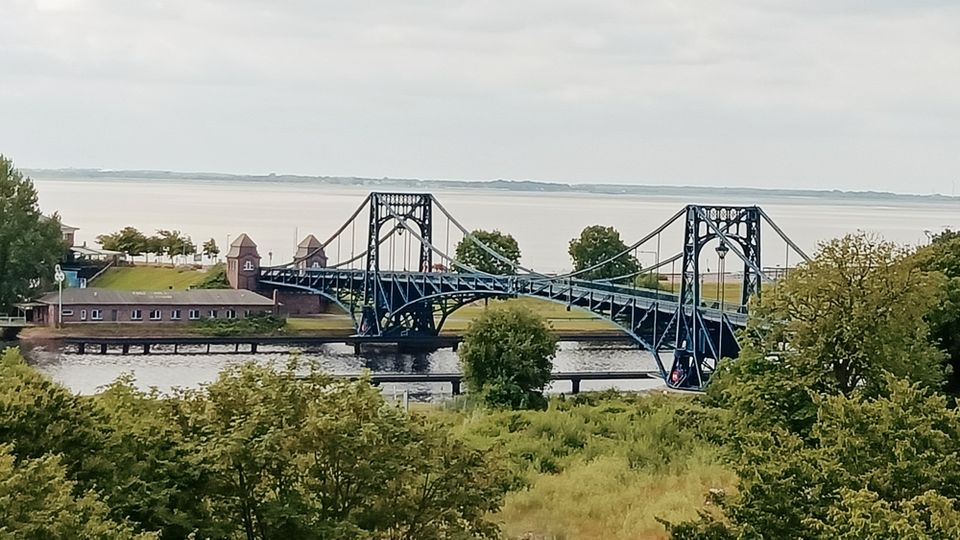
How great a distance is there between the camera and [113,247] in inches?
2724

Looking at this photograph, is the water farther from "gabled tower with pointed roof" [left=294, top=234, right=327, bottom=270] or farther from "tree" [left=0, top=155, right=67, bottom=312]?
"gabled tower with pointed roof" [left=294, top=234, right=327, bottom=270]

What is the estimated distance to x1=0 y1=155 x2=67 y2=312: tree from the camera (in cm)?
5138

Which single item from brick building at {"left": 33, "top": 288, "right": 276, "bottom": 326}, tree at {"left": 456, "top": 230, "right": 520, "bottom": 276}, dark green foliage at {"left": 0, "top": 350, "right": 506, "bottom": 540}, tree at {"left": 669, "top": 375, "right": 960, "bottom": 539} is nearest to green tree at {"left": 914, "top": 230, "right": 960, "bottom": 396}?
tree at {"left": 669, "top": 375, "right": 960, "bottom": 539}

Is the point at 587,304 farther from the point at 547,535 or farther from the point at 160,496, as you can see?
the point at 160,496

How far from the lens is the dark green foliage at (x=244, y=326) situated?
171 feet

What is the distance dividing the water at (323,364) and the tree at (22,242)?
246 inches

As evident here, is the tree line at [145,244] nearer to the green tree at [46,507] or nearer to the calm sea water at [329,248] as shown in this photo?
the calm sea water at [329,248]

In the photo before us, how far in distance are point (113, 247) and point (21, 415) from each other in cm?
6136

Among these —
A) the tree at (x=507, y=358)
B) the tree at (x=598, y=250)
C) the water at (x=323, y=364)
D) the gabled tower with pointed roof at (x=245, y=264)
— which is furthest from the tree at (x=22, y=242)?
the tree at (x=598, y=250)

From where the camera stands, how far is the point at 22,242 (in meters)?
51.4

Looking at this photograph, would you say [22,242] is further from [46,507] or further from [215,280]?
[46,507]

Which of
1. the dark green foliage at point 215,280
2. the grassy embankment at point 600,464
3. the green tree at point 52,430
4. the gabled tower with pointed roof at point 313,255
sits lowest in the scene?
the grassy embankment at point 600,464

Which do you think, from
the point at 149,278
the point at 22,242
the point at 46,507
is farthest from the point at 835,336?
the point at 149,278

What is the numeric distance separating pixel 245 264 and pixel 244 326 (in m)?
8.66
